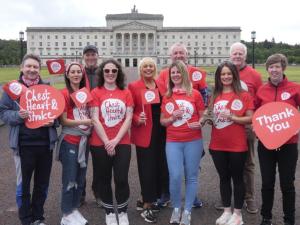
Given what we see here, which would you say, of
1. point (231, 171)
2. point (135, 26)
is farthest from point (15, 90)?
point (135, 26)

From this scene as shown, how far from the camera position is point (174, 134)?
5070 millimetres

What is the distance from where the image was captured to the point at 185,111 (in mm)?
5047

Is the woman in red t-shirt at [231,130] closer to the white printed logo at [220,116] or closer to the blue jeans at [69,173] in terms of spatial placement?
the white printed logo at [220,116]

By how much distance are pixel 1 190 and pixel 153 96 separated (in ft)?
10.6

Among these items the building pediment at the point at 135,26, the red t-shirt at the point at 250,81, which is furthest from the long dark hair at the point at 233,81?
the building pediment at the point at 135,26

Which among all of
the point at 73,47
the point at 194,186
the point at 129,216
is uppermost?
the point at 73,47

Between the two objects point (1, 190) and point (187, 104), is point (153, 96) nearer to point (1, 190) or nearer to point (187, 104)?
point (187, 104)

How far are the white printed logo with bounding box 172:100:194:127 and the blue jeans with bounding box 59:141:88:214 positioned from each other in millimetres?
1334

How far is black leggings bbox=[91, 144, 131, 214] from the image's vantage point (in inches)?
195

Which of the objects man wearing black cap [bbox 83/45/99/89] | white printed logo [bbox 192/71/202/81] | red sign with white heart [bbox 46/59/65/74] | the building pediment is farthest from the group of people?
the building pediment

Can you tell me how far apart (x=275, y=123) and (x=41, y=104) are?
2.87m

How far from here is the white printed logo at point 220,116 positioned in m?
5.09

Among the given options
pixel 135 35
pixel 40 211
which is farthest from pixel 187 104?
pixel 135 35

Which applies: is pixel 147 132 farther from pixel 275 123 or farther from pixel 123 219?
pixel 275 123
